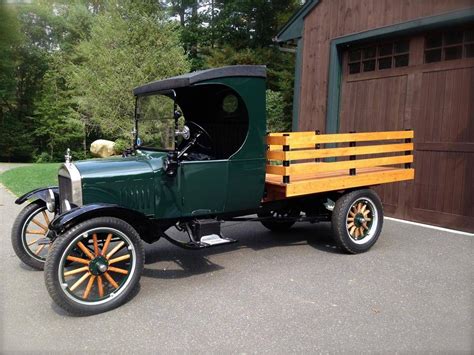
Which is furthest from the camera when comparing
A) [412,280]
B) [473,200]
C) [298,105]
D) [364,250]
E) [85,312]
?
[298,105]

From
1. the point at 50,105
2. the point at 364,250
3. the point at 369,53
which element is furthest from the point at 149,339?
the point at 50,105

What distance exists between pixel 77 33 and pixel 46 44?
2246mm

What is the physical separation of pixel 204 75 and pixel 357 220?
2.60 meters

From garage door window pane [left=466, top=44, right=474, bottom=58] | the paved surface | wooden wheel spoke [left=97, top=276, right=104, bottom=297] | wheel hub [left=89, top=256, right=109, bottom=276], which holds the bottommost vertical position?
the paved surface

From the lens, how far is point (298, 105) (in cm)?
902

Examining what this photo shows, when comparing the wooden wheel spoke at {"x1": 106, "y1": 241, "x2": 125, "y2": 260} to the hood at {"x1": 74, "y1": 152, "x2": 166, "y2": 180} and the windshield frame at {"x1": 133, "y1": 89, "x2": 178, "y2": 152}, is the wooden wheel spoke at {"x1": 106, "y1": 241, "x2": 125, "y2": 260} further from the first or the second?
the windshield frame at {"x1": 133, "y1": 89, "x2": 178, "y2": 152}

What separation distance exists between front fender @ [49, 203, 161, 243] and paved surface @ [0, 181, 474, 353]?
54 cm

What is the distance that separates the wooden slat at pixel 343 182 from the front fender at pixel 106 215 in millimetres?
1522

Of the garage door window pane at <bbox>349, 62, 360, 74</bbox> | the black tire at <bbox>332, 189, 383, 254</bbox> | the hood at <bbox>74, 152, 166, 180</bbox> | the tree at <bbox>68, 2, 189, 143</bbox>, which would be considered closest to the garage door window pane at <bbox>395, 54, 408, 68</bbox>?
the garage door window pane at <bbox>349, 62, 360, 74</bbox>

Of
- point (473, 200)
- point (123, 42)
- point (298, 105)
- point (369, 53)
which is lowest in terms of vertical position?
point (473, 200)

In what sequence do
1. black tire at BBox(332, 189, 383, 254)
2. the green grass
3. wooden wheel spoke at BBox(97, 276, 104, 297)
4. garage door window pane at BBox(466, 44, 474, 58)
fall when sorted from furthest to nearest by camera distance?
1. the green grass
2. garage door window pane at BBox(466, 44, 474, 58)
3. black tire at BBox(332, 189, 383, 254)
4. wooden wheel spoke at BBox(97, 276, 104, 297)

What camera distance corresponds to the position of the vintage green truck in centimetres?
356

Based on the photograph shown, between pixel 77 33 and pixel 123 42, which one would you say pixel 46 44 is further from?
pixel 123 42

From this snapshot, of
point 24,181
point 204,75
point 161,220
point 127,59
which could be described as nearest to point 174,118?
point 204,75
